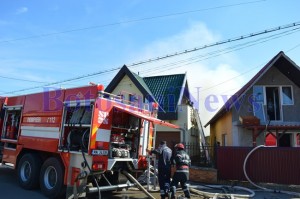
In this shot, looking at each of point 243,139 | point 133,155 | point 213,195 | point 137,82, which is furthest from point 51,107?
point 137,82

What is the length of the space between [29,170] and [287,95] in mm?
14028

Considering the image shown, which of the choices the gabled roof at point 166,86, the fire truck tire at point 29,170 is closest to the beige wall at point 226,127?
the gabled roof at point 166,86

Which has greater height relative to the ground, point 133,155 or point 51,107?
point 51,107

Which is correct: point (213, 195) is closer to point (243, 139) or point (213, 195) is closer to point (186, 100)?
point (243, 139)

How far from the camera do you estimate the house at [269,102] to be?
16.6m

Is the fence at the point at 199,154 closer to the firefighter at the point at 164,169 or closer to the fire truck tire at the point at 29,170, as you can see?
the firefighter at the point at 164,169

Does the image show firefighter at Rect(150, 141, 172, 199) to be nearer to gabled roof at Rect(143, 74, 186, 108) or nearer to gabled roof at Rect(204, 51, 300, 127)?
gabled roof at Rect(204, 51, 300, 127)

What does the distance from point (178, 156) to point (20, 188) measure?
16.3ft

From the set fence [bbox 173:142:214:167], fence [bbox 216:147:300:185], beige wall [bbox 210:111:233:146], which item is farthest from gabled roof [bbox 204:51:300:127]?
fence [bbox 216:147:300:185]

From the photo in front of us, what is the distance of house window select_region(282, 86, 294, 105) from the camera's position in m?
17.2

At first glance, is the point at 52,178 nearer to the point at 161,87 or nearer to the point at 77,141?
the point at 77,141

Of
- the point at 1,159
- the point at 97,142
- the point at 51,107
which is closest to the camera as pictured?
the point at 97,142

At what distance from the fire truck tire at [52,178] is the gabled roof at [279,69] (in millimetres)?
11012

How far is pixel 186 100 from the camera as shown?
23.3 meters
